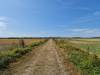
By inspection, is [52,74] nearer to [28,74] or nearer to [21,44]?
[28,74]

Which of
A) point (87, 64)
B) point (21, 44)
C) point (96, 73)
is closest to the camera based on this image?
point (96, 73)

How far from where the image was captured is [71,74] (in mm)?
11508

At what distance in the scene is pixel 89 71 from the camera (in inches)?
460

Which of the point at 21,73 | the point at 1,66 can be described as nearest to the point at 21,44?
the point at 1,66

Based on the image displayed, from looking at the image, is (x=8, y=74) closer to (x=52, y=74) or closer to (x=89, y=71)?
(x=52, y=74)

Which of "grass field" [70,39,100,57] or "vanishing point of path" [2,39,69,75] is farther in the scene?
"grass field" [70,39,100,57]

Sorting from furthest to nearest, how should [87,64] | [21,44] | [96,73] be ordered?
1. [21,44]
2. [87,64]
3. [96,73]

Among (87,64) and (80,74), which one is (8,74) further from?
(87,64)

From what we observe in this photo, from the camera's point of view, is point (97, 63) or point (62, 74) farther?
point (97, 63)

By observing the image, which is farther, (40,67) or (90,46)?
(90,46)

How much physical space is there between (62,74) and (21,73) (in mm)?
2532

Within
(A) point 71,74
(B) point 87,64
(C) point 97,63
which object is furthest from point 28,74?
(C) point 97,63

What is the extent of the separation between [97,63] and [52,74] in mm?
4333

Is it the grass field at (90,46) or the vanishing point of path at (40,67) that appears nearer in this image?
the vanishing point of path at (40,67)
